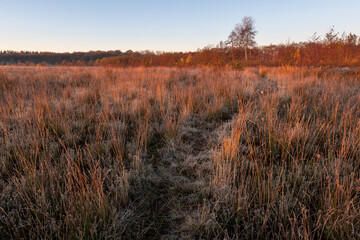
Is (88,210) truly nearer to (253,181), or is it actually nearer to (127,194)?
(127,194)

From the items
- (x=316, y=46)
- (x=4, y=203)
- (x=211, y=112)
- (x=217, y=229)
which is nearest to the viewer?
(x=217, y=229)

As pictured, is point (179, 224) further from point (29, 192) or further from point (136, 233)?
point (29, 192)

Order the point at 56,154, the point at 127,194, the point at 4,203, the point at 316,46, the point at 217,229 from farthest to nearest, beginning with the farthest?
the point at 316,46, the point at 56,154, the point at 127,194, the point at 4,203, the point at 217,229

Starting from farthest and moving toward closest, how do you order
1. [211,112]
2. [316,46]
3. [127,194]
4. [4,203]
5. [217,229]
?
1. [316,46]
2. [211,112]
3. [127,194]
4. [4,203]
5. [217,229]

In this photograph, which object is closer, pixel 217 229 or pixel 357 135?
pixel 217 229

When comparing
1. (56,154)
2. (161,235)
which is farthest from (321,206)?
(56,154)

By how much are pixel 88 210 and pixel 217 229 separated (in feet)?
3.06

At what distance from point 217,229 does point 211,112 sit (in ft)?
7.92

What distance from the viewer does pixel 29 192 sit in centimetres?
141

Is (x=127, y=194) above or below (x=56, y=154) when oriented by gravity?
below

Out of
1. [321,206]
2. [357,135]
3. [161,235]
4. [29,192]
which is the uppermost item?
[357,135]

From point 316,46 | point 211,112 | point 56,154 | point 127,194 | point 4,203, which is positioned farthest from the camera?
point 316,46

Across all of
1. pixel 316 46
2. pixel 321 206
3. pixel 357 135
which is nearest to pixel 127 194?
pixel 321 206

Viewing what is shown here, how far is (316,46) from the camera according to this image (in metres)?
8.27
